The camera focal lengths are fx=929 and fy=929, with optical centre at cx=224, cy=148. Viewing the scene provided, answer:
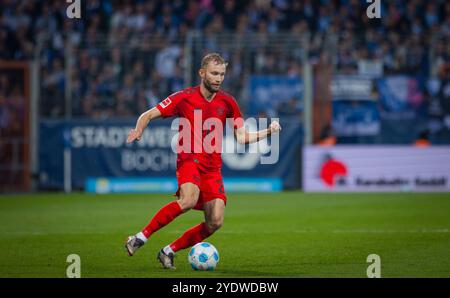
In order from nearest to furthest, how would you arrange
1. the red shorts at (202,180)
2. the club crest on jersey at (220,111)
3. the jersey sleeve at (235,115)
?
the red shorts at (202,180)
the club crest on jersey at (220,111)
the jersey sleeve at (235,115)

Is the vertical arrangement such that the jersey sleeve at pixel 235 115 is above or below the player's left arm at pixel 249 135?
above

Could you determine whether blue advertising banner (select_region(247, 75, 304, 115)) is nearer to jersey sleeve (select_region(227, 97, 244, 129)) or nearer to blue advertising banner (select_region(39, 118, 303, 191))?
blue advertising banner (select_region(39, 118, 303, 191))

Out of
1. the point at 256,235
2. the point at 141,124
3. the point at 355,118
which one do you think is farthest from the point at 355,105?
the point at 141,124

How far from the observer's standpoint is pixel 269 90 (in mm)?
23562

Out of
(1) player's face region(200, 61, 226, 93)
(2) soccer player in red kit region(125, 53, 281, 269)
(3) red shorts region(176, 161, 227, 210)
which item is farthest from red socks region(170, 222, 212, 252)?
(1) player's face region(200, 61, 226, 93)

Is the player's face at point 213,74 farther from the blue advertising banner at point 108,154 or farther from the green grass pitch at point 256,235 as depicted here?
the blue advertising banner at point 108,154

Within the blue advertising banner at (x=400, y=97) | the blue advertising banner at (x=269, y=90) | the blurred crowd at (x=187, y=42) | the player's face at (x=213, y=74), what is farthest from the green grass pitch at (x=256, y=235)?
the blurred crowd at (x=187, y=42)

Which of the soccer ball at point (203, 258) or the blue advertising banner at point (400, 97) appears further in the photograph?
the blue advertising banner at point (400, 97)

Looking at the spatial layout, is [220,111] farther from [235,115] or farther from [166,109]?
[166,109]

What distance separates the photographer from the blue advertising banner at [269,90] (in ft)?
77.1

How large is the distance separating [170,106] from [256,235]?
4108 millimetres

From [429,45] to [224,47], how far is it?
574cm

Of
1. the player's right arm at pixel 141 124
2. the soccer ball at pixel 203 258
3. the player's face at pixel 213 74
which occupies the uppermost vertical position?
the player's face at pixel 213 74

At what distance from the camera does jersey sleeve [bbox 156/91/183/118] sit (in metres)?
10.4
